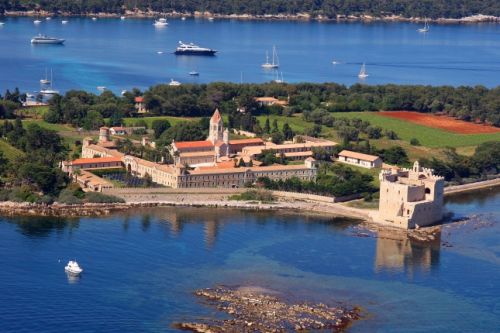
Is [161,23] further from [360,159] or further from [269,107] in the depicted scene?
[360,159]

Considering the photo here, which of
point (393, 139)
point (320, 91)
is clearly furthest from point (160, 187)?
point (320, 91)

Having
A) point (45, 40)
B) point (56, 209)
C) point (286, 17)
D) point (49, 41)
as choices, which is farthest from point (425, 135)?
point (286, 17)

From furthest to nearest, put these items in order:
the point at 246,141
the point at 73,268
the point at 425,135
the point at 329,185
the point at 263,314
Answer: the point at 425,135 → the point at 246,141 → the point at 329,185 → the point at 73,268 → the point at 263,314

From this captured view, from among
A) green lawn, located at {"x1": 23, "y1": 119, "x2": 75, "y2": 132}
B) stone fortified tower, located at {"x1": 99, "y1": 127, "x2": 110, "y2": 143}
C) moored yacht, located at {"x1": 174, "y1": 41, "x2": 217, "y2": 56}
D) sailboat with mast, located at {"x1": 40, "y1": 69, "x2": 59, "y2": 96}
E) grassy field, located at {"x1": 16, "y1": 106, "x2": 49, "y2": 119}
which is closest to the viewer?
stone fortified tower, located at {"x1": 99, "y1": 127, "x2": 110, "y2": 143}

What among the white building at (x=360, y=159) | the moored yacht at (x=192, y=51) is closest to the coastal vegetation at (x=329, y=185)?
the white building at (x=360, y=159)

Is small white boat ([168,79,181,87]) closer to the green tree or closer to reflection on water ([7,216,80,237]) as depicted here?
the green tree

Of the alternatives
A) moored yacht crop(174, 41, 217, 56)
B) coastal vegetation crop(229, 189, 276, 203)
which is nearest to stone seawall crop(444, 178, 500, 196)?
coastal vegetation crop(229, 189, 276, 203)

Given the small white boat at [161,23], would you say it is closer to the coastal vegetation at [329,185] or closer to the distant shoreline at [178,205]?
the coastal vegetation at [329,185]
